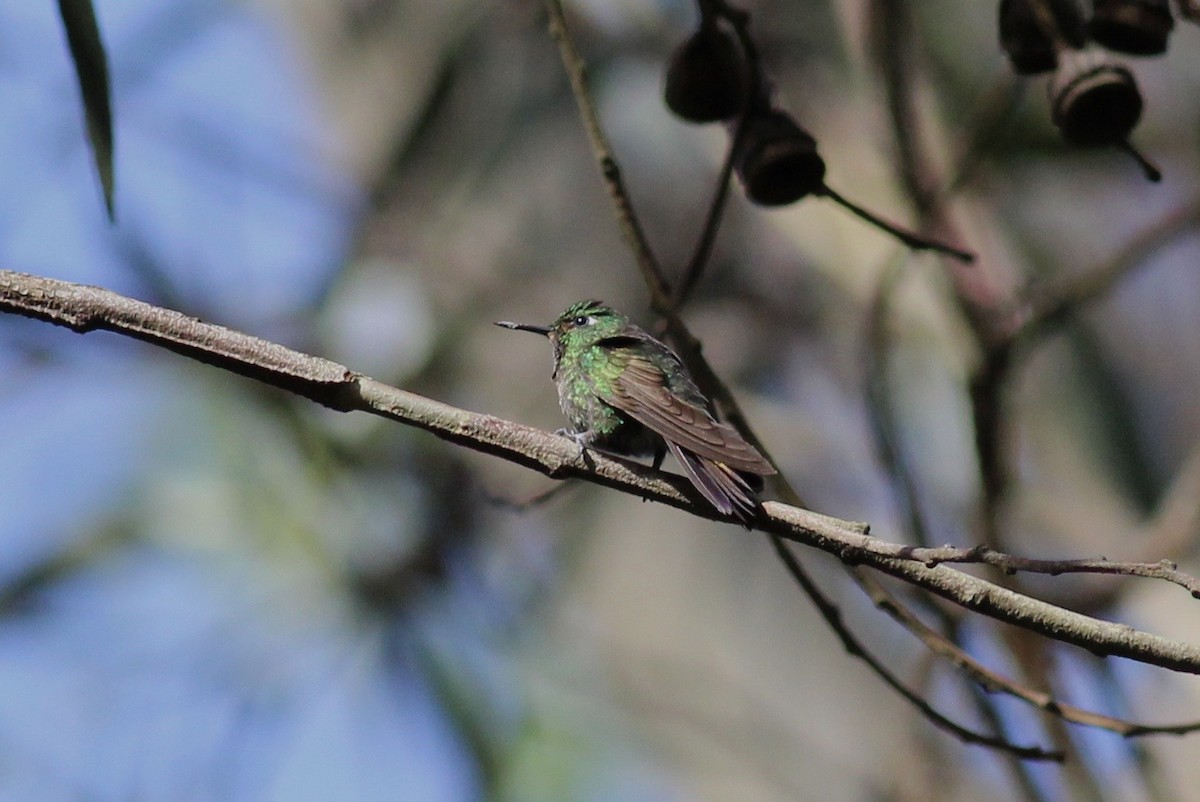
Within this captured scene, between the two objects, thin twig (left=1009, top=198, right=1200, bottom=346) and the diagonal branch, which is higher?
thin twig (left=1009, top=198, right=1200, bottom=346)

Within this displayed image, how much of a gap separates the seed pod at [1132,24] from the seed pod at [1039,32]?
46mm

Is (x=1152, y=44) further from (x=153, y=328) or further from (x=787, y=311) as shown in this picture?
(x=787, y=311)

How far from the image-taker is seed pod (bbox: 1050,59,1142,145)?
8.36 ft

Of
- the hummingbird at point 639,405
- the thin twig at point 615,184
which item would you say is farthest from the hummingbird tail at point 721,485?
the thin twig at point 615,184

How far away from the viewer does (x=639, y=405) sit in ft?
9.57

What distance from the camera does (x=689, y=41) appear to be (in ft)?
9.29

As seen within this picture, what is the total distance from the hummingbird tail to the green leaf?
131cm

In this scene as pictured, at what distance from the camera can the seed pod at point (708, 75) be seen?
2777 mm

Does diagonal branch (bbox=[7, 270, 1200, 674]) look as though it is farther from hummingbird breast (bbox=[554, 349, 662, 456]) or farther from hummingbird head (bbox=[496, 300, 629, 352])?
hummingbird head (bbox=[496, 300, 629, 352])

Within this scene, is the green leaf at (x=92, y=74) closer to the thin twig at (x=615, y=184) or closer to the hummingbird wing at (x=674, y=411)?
the thin twig at (x=615, y=184)

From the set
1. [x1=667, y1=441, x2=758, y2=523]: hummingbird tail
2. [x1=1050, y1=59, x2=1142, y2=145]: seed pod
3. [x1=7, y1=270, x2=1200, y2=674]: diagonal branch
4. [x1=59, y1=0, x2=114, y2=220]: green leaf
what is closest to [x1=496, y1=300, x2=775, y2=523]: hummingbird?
[x1=667, y1=441, x2=758, y2=523]: hummingbird tail

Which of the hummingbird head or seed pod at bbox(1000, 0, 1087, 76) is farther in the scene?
the hummingbird head

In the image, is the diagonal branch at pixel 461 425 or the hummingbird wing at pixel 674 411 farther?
the hummingbird wing at pixel 674 411

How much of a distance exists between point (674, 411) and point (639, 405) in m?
0.20
